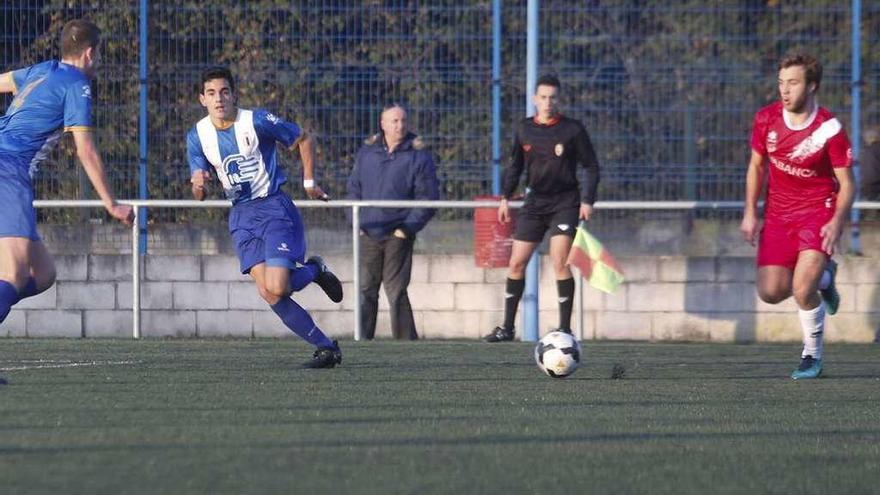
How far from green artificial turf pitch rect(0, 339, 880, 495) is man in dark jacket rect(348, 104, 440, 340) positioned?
11.9 feet

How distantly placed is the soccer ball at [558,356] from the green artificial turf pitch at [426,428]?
0.30ft

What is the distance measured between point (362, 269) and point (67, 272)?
261 centimetres

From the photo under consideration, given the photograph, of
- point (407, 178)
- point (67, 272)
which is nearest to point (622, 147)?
point (407, 178)

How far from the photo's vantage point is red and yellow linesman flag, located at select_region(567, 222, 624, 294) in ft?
46.0

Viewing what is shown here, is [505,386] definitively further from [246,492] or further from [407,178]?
[407,178]

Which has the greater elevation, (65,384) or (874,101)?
(874,101)

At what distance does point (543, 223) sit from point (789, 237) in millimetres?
3840

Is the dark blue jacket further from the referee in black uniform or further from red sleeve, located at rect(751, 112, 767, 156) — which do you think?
red sleeve, located at rect(751, 112, 767, 156)

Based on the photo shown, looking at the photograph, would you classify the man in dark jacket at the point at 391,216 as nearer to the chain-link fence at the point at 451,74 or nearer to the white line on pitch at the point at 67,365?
the chain-link fence at the point at 451,74

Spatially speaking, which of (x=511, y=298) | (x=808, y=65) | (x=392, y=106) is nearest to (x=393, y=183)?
(x=392, y=106)

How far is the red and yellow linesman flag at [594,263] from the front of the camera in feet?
46.0

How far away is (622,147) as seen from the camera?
14.2 m

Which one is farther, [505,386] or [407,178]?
[407,178]

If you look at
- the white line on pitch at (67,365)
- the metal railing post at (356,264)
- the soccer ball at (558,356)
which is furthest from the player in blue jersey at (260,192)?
the metal railing post at (356,264)
